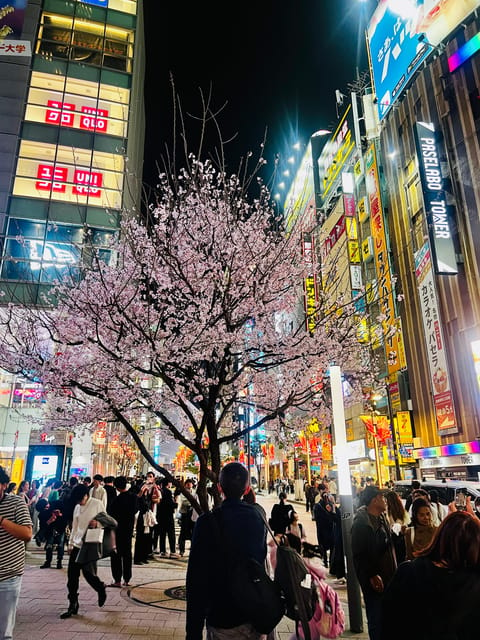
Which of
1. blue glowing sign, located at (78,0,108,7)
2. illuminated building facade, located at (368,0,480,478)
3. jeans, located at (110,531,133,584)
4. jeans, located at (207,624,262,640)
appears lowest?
jeans, located at (110,531,133,584)

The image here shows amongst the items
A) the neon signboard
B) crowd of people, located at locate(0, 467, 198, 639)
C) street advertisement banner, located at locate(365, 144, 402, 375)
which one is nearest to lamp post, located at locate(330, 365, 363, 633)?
crowd of people, located at locate(0, 467, 198, 639)

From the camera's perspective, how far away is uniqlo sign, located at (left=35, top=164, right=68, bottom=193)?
87.6ft

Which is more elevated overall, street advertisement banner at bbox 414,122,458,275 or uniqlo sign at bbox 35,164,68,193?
uniqlo sign at bbox 35,164,68,193

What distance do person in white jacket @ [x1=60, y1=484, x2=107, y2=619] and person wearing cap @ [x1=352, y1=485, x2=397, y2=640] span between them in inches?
158

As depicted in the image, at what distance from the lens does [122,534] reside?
328 inches

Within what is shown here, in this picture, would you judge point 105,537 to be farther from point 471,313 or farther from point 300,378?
point 471,313

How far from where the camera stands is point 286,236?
929cm

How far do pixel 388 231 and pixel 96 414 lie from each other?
88.9 ft

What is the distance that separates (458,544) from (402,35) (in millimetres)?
37398

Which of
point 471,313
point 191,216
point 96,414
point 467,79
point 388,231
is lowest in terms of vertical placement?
point 96,414

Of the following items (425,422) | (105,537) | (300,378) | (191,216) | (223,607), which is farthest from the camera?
(425,422)

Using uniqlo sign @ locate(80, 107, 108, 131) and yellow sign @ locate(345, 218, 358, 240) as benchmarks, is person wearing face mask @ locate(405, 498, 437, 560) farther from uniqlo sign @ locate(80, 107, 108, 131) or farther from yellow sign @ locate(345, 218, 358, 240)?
yellow sign @ locate(345, 218, 358, 240)

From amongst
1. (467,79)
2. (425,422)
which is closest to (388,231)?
(467,79)

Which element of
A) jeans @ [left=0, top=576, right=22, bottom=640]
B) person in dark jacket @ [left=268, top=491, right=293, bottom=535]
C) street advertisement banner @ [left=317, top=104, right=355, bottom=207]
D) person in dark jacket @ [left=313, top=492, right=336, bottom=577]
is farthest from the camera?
street advertisement banner @ [left=317, top=104, right=355, bottom=207]
